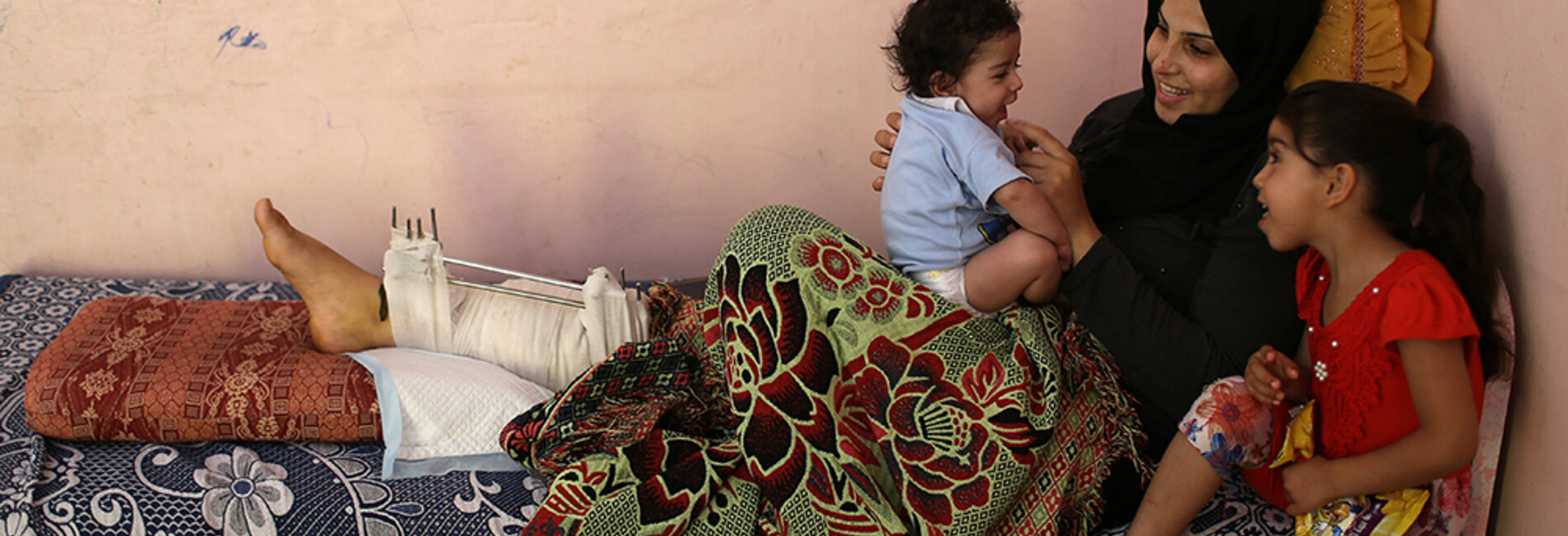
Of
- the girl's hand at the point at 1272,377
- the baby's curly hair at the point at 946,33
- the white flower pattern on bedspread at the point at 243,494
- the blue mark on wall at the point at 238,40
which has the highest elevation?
the blue mark on wall at the point at 238,40

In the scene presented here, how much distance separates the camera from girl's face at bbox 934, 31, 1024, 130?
5.84 feet

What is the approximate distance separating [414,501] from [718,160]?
4.33ft

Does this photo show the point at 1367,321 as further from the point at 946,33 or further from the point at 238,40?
the point at 238,40

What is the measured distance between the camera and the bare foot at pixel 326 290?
1.96m

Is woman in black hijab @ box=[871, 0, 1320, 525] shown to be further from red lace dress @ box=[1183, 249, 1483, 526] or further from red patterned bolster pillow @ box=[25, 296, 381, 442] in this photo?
red patterned bolster pillow @ box=[25, 296, 381, 442]

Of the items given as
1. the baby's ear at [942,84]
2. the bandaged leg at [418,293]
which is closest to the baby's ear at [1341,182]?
the baby's ear at [942,84]

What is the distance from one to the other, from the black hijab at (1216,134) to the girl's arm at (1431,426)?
43cm

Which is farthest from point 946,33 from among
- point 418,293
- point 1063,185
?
point 418,293

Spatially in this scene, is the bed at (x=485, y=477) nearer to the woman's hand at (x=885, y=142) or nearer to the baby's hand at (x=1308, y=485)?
the baby's hand at (x=1308, y=485)

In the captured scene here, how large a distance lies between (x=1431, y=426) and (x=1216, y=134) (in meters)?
0.59

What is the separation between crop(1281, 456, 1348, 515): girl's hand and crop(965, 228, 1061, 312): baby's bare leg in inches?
17.8

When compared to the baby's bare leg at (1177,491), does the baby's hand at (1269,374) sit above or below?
above

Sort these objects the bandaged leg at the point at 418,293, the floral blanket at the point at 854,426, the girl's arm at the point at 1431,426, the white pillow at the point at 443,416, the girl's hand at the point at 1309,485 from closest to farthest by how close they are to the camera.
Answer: the girl's arm at the point at 1431,426
the girl's hand at the point at 1309,485
the floral blanket at the point at 854,426
the white pillow at the point at 443,416
the bandaged leg at the point at 418,293

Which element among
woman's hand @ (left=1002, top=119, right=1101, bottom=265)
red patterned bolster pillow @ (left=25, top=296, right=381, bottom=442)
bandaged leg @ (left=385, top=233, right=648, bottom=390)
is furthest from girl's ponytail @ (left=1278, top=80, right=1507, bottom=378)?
red patterned bolster pillow @ (left=25, top=296, right=381, bottom=442)
